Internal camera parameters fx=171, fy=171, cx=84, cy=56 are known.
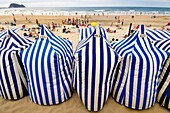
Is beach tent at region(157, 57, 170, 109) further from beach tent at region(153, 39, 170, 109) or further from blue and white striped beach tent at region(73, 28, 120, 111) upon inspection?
blue and white striped beach tent at region(73, 28, 120, 111)

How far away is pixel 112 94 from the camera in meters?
3.76

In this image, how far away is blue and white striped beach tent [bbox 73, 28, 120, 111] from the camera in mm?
3072

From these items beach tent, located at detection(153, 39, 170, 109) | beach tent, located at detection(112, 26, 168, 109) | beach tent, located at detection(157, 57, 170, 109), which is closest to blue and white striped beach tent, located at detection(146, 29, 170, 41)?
beach tent, located at detection(153, 39, 170, 109)

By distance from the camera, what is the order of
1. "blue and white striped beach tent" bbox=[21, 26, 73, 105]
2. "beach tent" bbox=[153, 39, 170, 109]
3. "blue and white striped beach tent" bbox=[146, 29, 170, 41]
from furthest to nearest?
1. "blue and white striped beach tent" bbox=[146, 29, 170, 41]
2. "beach tent" bbox=[153, 39, 170, 109]
3. "blue and white striped beach tent" bbox=[21, 26, 73, 105]

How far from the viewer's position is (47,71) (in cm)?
325

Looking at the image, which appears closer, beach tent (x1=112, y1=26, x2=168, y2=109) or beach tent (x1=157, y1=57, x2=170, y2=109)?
beach tent (x1=112, y1=26, x2=168, y2=109)

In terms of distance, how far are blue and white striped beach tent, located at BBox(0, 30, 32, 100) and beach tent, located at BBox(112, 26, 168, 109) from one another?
199 cm

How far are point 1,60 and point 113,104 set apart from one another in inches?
96.7

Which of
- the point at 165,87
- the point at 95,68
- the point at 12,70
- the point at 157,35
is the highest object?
the point at 157,35

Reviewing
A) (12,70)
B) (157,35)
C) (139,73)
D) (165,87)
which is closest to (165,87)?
(165,87)

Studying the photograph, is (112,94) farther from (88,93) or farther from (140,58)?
(140,58)

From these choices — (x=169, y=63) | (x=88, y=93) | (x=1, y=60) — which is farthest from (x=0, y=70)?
(x=169, y=63)

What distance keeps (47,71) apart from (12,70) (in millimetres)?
796

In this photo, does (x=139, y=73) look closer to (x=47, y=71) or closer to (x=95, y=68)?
(x=95, y=68)
